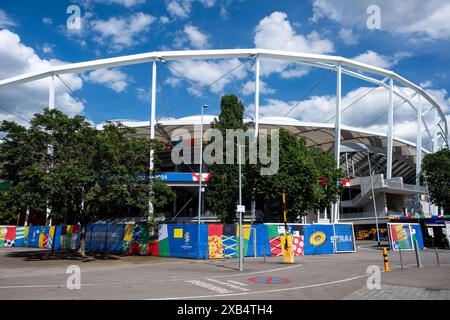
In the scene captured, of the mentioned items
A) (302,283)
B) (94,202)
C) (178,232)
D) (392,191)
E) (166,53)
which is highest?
(166,53)

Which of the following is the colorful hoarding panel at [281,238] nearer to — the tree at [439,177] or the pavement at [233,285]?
the pavement at [233,285]

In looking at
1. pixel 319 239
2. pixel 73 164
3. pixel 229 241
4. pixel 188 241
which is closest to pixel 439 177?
pixel 319 239

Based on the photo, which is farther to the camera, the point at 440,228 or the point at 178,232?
the point at 440,228

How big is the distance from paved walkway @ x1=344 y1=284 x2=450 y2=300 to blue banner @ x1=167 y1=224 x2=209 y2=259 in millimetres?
13846

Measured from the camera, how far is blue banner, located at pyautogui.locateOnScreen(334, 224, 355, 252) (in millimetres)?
29150

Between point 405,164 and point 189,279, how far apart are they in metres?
82.1

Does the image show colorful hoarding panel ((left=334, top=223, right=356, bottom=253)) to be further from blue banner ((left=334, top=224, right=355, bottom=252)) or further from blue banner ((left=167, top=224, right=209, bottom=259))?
blue banner ((left=167, top=224, right=209, bottom=259))

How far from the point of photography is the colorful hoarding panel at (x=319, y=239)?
2780cm

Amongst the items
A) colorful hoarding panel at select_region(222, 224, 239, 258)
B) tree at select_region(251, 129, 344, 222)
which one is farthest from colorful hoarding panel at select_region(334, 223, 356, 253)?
colorful hoarding panel at select_region(222, 224, 239, 258)

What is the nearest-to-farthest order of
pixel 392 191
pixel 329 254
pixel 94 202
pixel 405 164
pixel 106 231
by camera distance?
pixel 94 202 < pixel 329 254 < pixel 106 231 < pixel 392 191 < pixel 405 164

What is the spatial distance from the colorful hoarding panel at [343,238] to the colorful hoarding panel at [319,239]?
0.54 metres

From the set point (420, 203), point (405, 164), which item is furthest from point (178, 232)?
point (405, 164)
